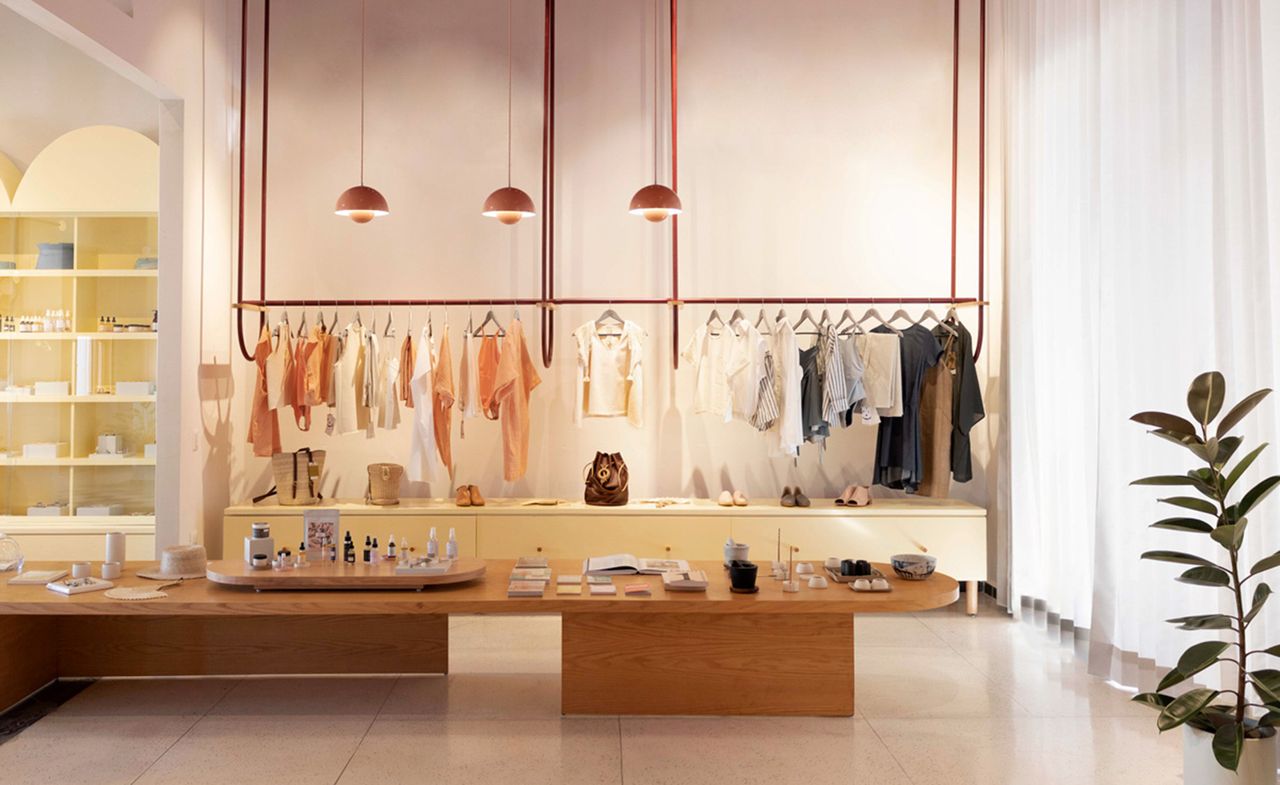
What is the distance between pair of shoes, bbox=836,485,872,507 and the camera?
636 cm

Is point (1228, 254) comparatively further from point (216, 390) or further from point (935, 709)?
point (216, 390)

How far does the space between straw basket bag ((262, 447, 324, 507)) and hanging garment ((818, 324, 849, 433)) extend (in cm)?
329

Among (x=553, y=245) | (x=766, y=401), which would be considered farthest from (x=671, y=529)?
(x=553, y=245)

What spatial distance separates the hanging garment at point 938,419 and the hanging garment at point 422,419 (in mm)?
3127

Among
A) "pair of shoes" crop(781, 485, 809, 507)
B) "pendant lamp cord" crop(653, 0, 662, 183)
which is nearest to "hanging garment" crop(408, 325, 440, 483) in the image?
"pendant lamp cord" crop(653, 0, 662, 183)

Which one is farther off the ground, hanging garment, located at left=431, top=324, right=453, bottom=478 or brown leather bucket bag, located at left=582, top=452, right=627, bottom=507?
hanging garment, located at left=431, top=324, right=453, bottom=478

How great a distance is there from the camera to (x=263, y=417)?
6539mm

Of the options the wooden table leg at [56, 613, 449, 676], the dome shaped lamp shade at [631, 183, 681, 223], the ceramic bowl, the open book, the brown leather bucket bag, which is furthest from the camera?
the brown leather bucket bag

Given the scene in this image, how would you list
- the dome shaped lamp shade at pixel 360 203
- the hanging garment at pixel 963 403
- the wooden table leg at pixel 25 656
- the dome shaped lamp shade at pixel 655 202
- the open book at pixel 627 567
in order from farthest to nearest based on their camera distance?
1. the hanging garment at pixel 963 403
2. the dome shaped lamp shade at pixel 360 203
3. the dome shaped lamp shade at pixel 655 202
4. the open book at pixel 627 567
5. the wooden table leg at pixel 25 656

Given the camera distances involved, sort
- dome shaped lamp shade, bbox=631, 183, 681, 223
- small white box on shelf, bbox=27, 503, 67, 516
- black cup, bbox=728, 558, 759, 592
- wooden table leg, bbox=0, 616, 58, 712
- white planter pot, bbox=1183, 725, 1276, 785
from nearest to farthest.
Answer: white planter pot, bbox=1183, 725, 1276, 785
black cup, bbox=728, 558, 759, 592
wooden table leg, bbox=0, 616, 58, 712
dome shaped lamp shade, bbox=631, 183, 681, 223
small white box on shelf, bbox=27, 503, 67, 516

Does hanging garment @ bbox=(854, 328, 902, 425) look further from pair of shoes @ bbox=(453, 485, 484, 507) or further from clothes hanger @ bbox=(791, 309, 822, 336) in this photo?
pair of shoes @ bbox=(453, 485, 484, 507)

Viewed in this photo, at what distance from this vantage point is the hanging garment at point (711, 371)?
21.2 feet

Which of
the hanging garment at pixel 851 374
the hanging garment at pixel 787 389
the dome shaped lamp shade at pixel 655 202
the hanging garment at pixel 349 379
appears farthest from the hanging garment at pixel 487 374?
the hanging garment at pixel 851 374

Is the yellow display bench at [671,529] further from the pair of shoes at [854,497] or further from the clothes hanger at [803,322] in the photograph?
the clothes hanger at [803,322]
